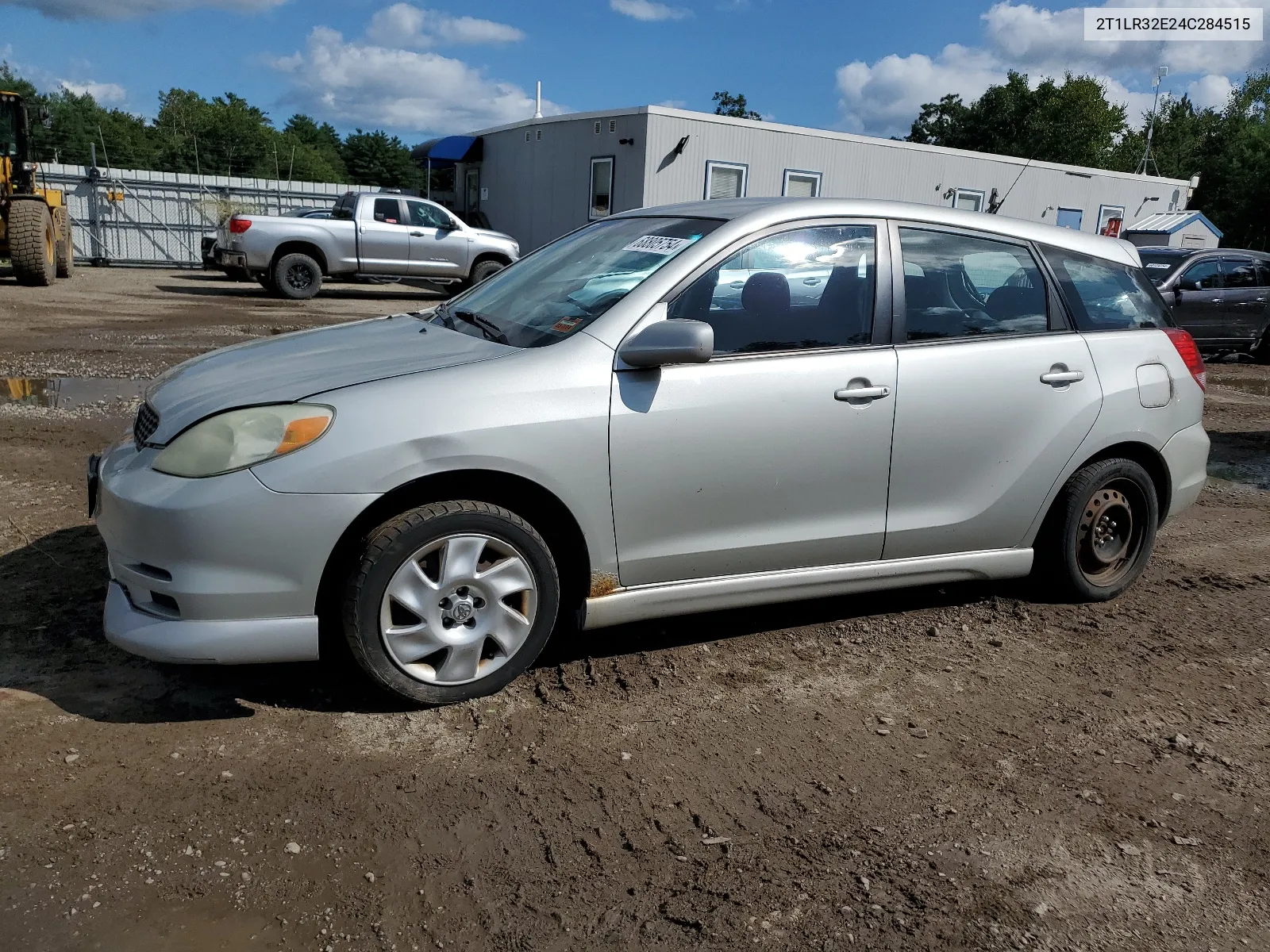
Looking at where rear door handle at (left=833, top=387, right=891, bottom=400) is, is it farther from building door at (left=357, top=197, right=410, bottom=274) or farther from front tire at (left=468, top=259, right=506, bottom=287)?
front tire at (left=468, top=259, right=506, bottom=287)

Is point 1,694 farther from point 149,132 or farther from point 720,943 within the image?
point 149,132

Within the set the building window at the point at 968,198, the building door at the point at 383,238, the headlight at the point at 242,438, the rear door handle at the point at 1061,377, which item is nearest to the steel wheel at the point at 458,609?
the headlight at the point at 242,438

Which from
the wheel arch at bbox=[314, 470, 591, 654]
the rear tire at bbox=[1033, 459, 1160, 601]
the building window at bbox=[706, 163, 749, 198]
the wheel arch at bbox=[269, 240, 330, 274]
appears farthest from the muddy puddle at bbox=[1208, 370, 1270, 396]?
the wheel arch at bbox=[269, 240, 330, 274]

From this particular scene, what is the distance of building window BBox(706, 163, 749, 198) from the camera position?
21.4 m

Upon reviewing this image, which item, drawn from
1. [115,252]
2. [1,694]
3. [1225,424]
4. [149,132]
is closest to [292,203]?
[115,252]

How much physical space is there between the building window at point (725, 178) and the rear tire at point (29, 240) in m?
12.5

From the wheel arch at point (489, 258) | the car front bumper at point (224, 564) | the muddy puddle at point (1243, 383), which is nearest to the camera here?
the car front bumper at point (224, 564)

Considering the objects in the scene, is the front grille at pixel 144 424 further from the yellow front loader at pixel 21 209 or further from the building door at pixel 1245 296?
the yellow front loader at pixel 21 209

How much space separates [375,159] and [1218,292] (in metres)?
82.5

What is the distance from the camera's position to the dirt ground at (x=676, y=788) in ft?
7.82

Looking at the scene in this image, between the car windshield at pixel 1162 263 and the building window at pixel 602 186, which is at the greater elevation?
the building window at pixel 602 186

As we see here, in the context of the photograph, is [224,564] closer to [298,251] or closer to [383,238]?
[298,251]

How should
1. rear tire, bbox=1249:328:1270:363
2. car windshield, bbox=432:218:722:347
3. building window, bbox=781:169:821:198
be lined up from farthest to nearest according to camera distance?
building window, bbox=781:169:821:198 → rear tire, bbox=1249:328:1270:363 → car windshield, bbox=432:218:722:347

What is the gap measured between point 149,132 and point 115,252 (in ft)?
184
